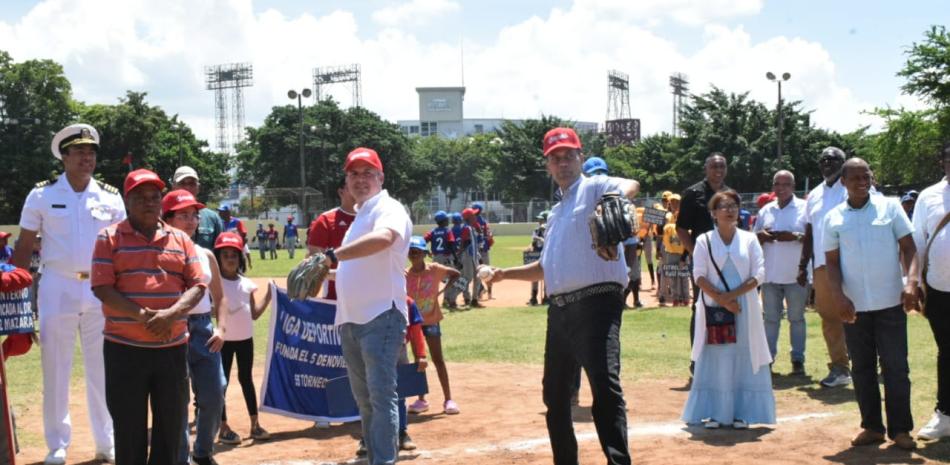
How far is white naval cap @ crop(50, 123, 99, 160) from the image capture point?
22.8 feet

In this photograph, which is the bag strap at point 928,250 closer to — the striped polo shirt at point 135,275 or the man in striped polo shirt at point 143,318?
the man in striped polo shirt at point 143,318

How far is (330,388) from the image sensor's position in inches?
311

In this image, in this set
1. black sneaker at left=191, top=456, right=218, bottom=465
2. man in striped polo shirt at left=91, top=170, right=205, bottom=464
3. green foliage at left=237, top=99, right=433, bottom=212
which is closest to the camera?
man in striped polo shirt at left=91, top=170, right=205, bottom=464

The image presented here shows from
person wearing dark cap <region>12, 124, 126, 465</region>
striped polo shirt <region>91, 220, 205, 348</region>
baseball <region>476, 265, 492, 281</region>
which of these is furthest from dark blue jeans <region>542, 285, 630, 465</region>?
person wearing dark cap <region>12, 124, 126, 465</region>

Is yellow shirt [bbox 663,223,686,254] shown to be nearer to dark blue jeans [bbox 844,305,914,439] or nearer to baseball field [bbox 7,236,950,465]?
baseball field [bbox 7,236,950,465]

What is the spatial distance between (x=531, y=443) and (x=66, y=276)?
370 centimetres

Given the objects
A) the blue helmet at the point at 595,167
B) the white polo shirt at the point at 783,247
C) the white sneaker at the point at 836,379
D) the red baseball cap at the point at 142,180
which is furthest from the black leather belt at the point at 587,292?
the white polo shirt at the point at 783,247

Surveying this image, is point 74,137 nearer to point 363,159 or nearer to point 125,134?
point 363,159

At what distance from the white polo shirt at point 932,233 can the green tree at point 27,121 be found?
62.6 meters

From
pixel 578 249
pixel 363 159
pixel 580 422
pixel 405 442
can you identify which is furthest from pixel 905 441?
pixel 363 159

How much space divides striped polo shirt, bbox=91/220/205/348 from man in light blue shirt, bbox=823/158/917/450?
461 cm

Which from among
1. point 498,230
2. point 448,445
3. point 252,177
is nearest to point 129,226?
point 448,445

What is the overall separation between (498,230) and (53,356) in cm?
5882

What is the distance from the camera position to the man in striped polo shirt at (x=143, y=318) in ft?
17.5
